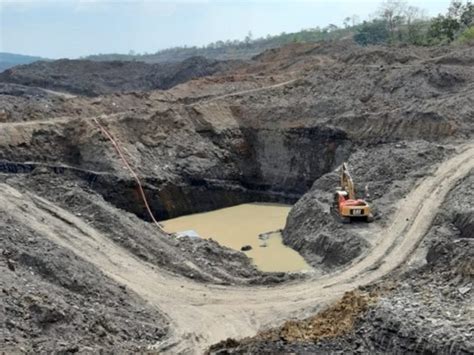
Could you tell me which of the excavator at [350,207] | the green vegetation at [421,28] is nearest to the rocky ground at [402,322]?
the excavator at [350,207]

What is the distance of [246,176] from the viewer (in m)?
32.7

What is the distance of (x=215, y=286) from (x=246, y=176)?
46.2 feet

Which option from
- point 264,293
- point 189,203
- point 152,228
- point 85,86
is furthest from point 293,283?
point 85,86

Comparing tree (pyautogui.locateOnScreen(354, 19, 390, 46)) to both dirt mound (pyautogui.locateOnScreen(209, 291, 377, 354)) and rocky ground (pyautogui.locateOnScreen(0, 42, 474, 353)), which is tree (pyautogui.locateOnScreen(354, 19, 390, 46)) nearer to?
rocky ground (pyautogui.locateOnScreen(0, 42, 474, 353))

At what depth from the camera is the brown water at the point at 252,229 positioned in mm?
23031

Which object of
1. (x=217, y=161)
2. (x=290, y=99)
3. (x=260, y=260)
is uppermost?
(x=290, y=99)

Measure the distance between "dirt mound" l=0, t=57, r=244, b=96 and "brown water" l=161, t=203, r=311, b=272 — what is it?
34687 millimetres

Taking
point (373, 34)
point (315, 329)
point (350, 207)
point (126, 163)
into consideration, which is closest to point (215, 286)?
point (350, 207)

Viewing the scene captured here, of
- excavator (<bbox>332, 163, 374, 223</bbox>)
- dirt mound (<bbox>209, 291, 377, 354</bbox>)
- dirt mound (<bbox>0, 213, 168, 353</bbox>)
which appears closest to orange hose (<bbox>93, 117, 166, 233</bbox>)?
excavator (<bbox>332, 163, 374, 223</bbox>)

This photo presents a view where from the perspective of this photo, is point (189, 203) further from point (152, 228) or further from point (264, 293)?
point (264, 293)

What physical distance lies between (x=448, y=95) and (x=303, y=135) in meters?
6.88

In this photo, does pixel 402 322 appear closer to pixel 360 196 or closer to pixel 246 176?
pixel 360 196

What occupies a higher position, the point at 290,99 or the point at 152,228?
the point at 290,99

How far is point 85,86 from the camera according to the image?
64.9 m
